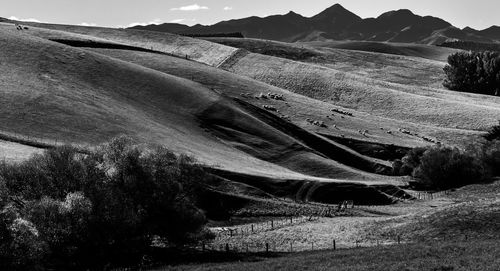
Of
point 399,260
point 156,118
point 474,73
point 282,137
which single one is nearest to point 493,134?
point 282,137

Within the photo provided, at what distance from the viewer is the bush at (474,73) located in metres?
181

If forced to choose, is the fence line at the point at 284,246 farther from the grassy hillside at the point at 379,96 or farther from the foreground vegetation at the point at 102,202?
the grassy hillside at the point at 379,96

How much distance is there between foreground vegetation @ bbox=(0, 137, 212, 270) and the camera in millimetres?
40844

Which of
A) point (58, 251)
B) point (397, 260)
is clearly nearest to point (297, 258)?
point (397, 260)

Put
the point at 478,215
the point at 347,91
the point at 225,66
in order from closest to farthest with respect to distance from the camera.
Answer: the point at 478,215, the point at 347,91, the point at 225,66

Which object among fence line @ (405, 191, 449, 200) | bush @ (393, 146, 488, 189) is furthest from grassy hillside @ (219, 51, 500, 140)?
fence line @ (405, 191, 449, 200)

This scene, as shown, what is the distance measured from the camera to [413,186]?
90.1 metres

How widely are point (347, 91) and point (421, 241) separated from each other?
107550 millimetres

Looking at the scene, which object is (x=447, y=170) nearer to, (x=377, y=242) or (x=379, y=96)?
(x=377, y=242)

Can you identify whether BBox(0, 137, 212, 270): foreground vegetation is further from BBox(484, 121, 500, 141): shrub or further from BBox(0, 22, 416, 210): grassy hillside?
BBox(484, 121, 500, 141): shrub

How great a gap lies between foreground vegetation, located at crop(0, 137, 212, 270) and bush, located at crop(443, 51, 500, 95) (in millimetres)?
143842

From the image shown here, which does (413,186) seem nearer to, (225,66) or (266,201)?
(266,201)

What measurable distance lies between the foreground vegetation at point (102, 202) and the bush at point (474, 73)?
144 metres

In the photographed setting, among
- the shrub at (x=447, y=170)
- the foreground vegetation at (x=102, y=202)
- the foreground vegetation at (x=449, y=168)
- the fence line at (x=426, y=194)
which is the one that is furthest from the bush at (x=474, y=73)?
the foreground vegetation at (x=102, y=202)
